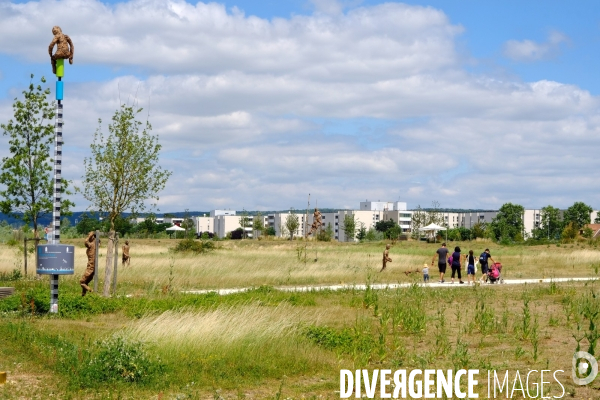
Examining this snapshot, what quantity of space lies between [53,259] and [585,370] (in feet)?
37.2

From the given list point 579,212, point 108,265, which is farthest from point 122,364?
point 579,212

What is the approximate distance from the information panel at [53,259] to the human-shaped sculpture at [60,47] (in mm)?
4228

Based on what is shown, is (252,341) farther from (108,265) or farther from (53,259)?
(108,265)

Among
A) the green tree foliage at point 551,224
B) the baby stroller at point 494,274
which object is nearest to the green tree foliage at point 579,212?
the green tree foliage at point 551,224

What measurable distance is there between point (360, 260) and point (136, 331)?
29627 mm

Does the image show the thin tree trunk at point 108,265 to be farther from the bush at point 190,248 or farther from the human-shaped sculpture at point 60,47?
the bush at point 190,248

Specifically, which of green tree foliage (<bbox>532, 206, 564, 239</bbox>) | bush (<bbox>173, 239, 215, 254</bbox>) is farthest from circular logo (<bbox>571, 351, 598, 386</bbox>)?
green tree foliage (<bbox>532, 206, 564, 239</bbox>)

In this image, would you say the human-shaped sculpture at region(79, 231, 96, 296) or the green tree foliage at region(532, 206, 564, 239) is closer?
the human-shaped sculpture at region(79, 231, 96, 296)

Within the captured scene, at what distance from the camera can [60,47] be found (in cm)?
1817

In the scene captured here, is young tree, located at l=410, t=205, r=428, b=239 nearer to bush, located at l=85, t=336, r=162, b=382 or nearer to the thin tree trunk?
the thin tree trunk

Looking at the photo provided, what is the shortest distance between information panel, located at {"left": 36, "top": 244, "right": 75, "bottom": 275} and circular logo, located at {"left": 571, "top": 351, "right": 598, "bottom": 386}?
1091 cm

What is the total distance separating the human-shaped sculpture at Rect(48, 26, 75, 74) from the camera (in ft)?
59.7

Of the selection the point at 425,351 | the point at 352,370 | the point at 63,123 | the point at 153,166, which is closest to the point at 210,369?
the point at 352,370

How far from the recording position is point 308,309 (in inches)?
760
